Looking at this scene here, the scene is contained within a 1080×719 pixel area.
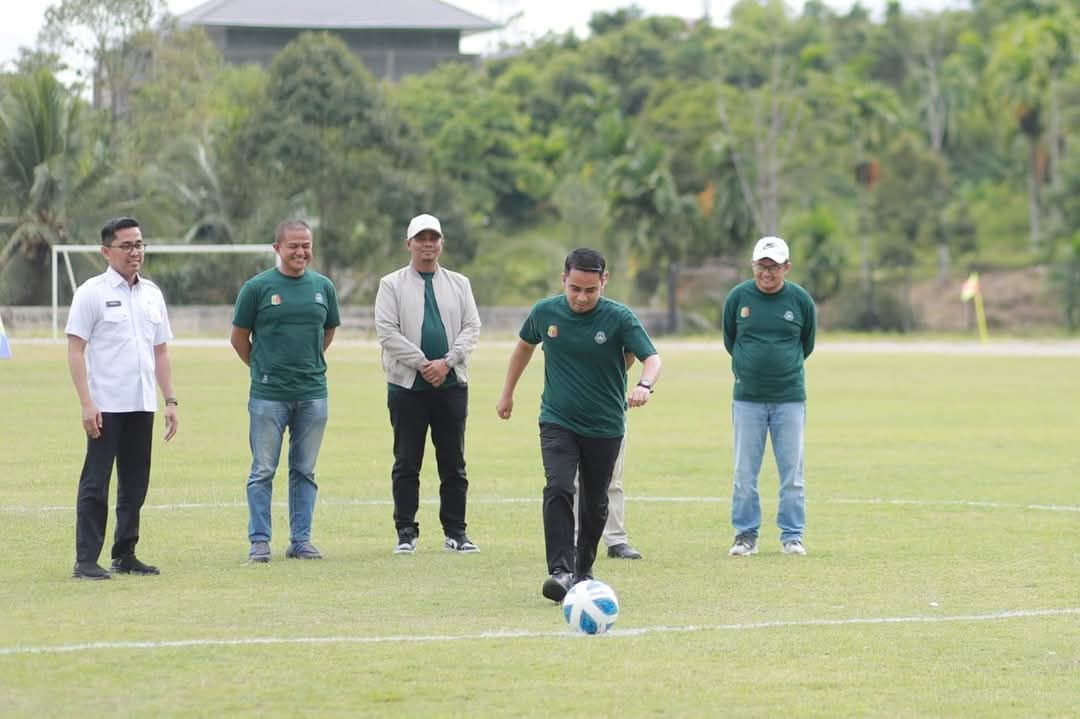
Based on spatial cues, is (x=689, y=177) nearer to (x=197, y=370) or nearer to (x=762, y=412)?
(x=197, y=370)

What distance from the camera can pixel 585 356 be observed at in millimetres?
9938

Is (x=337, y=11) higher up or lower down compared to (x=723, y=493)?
higher up

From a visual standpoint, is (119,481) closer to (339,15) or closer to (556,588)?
(556,588)

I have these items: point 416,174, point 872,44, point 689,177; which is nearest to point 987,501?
point 416,174

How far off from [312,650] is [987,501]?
8.33 metres

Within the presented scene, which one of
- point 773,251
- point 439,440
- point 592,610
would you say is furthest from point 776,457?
point 592,610

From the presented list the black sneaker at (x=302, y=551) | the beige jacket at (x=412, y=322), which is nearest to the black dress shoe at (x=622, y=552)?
the beige jacket at (x=412, y=322)

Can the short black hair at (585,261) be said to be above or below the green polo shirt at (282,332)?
above

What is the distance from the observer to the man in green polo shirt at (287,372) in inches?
453

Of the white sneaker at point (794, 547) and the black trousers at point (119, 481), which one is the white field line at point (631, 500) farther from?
the black trousers at point (119, 481)

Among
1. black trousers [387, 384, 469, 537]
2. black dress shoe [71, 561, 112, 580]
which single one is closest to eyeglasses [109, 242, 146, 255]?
black dress shoe [71, 561, 112, 580]

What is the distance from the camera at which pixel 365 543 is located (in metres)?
12.3

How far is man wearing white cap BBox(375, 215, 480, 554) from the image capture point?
39.2ft

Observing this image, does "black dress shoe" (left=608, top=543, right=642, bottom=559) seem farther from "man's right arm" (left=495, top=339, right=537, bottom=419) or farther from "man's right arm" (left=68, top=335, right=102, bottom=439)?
"man's right arm" (left=68, top=335, right=102, bottom=439)
